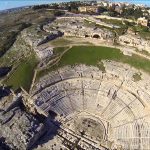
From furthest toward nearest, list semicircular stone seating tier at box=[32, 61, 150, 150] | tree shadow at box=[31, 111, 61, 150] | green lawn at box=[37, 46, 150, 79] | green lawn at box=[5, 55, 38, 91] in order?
green lawn at box=[37, 46, 150, 79], green lawn at box=[5, 55, 38, 91], semicircular stone seating tier at box=[32, 61, 150, 150], tree shadow at box=[31, 111, 61, 150]

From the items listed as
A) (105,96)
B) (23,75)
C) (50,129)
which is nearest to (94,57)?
(105,96)

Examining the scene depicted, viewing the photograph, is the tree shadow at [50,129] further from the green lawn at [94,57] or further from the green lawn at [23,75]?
the green lawn at [94,57]

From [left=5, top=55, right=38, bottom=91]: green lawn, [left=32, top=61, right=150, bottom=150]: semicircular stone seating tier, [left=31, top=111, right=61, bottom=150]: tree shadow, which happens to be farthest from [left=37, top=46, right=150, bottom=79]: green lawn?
[left=31, top=111, right=61, bottom=150]: tree shadow

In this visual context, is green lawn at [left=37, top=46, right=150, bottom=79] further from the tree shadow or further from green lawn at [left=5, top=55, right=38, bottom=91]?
the tree shadow

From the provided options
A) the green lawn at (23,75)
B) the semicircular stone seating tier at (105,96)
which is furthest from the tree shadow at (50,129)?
the green lawn at (23,75)

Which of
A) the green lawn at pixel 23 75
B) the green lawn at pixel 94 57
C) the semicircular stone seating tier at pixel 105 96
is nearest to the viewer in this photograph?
the semicircular stone seating tier at pixel 105 96

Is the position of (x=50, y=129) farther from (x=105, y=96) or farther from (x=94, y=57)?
(x=94, y=57)

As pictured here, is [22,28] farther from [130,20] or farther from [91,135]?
[91,135]

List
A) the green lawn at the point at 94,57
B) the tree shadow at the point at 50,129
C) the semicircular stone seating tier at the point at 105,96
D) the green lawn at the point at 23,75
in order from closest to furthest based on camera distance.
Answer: the tree shadow at the point at 50,129 < the semicircular stone seating tier at the point at 105,96 < the green lawn at the point at 23,75 < the green lawn at the point at 94,57
